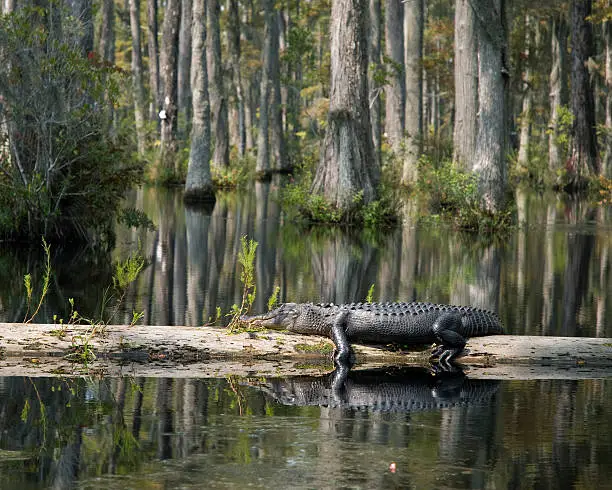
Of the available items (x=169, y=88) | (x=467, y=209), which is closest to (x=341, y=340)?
(x=467, y=209)

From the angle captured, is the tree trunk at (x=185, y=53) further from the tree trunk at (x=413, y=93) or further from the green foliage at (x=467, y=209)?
the green foliage at (x=467, y=209)

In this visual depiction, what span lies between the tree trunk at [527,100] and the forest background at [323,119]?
0.40ft

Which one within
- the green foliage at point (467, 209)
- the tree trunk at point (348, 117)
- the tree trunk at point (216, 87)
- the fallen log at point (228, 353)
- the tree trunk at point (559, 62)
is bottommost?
the fallen log at point (228, 353)

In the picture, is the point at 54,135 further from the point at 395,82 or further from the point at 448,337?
the point at 395,82

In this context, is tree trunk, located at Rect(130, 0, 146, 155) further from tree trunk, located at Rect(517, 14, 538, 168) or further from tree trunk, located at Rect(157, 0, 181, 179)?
tree trunk, located at Rect(517, 14, 538, 168)

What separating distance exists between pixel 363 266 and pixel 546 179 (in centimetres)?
2810

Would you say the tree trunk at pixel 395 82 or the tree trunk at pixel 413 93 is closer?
the tree trunk at pixel 413 93

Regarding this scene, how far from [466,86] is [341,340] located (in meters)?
19.7

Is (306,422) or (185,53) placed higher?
(185,53)

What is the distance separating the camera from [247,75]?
219 feet

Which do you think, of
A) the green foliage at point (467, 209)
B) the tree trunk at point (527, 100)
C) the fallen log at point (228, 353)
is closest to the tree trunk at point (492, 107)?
the green foliage at point (467, 209)

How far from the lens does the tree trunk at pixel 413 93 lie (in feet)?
102

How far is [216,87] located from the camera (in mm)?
34344

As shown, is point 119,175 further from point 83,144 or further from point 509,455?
point 509,455
